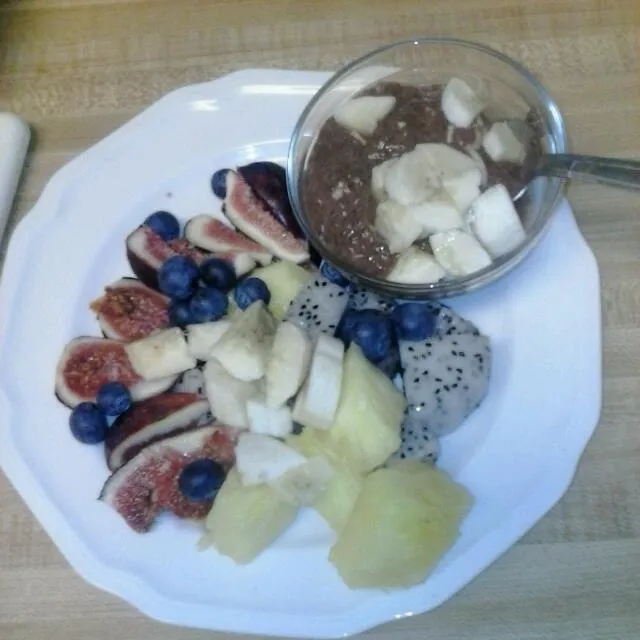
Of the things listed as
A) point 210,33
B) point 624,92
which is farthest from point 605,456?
point 210,33

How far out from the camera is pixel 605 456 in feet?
4.98

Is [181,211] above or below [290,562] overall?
above

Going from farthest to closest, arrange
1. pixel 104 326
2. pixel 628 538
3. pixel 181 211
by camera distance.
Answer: pixel 181 211, pixel 104 326, pixel 628 538

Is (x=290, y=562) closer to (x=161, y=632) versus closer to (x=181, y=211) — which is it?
(x=161, y=632)

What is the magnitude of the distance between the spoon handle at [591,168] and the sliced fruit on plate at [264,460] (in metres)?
0.73

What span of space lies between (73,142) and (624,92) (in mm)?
1304

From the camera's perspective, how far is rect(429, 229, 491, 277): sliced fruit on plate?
1.52 meters

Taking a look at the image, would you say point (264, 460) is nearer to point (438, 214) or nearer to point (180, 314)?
point (180, 314)

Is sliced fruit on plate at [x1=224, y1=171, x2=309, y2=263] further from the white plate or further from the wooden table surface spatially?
the wooden table surface

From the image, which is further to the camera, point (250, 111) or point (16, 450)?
point (250, 111)

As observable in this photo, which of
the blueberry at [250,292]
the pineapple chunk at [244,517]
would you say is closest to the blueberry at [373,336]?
the blueberry at [250,292]

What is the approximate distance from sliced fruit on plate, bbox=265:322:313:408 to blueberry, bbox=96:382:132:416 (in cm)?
31

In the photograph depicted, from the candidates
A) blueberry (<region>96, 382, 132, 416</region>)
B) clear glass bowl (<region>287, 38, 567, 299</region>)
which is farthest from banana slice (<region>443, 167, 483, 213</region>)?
blueberry (<region>96, 382, 132, 416</region>)

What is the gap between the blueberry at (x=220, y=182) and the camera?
Answer: 1813mm
